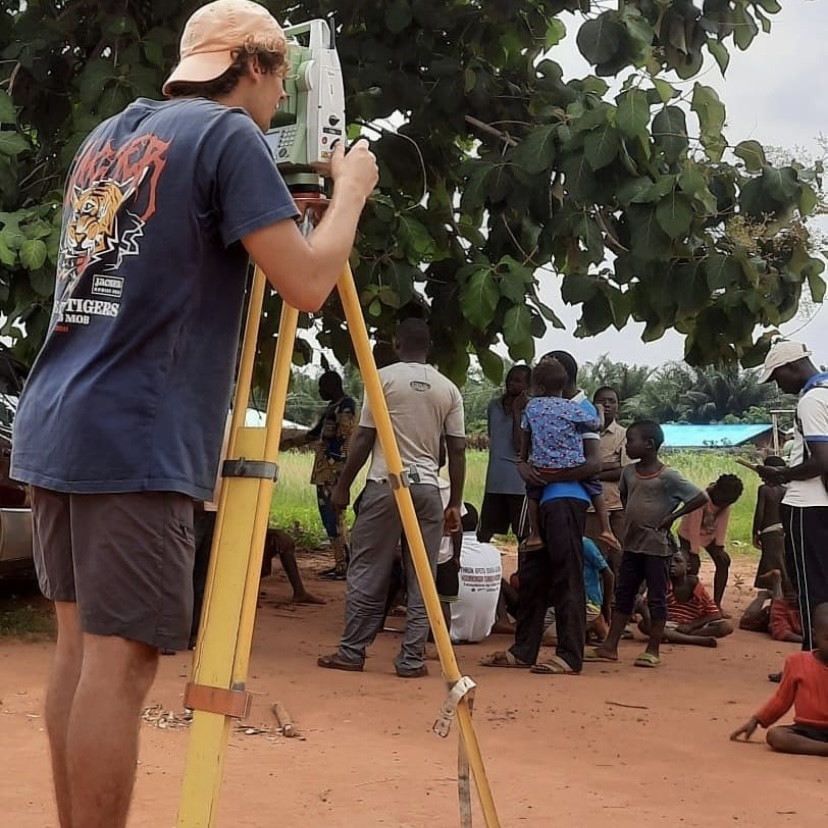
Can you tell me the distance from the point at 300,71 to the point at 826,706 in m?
3.42

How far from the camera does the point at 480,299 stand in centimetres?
625

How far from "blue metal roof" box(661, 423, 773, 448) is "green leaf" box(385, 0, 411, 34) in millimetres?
22651

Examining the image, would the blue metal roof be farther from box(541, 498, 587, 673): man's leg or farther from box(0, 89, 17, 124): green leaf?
box(0, 89, 17, 124): green leaf

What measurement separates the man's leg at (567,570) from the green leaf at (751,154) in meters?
1.81

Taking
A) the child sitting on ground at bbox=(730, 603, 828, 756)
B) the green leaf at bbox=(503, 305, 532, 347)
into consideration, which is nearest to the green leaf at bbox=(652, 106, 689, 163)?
the green leaf at bbox=(503, 305, 532, 347)

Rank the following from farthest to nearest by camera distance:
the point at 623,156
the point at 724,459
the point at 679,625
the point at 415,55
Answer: the point at 724,459
the point at 679,625
the point at 415,55
the point at 623,156

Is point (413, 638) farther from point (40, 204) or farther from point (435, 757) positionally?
point (40, 204)

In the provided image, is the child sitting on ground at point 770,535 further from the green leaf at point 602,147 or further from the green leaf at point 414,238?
the green leaf at point 602,147

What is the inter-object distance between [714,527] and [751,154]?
9.58ft

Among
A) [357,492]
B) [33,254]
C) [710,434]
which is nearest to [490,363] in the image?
[33,254]

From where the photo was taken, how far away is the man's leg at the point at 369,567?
611 centimetres

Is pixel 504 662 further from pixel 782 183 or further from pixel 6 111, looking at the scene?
pixel 6 111


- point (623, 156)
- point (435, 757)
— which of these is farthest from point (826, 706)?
point (623, 156)

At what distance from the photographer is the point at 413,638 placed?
611cm
